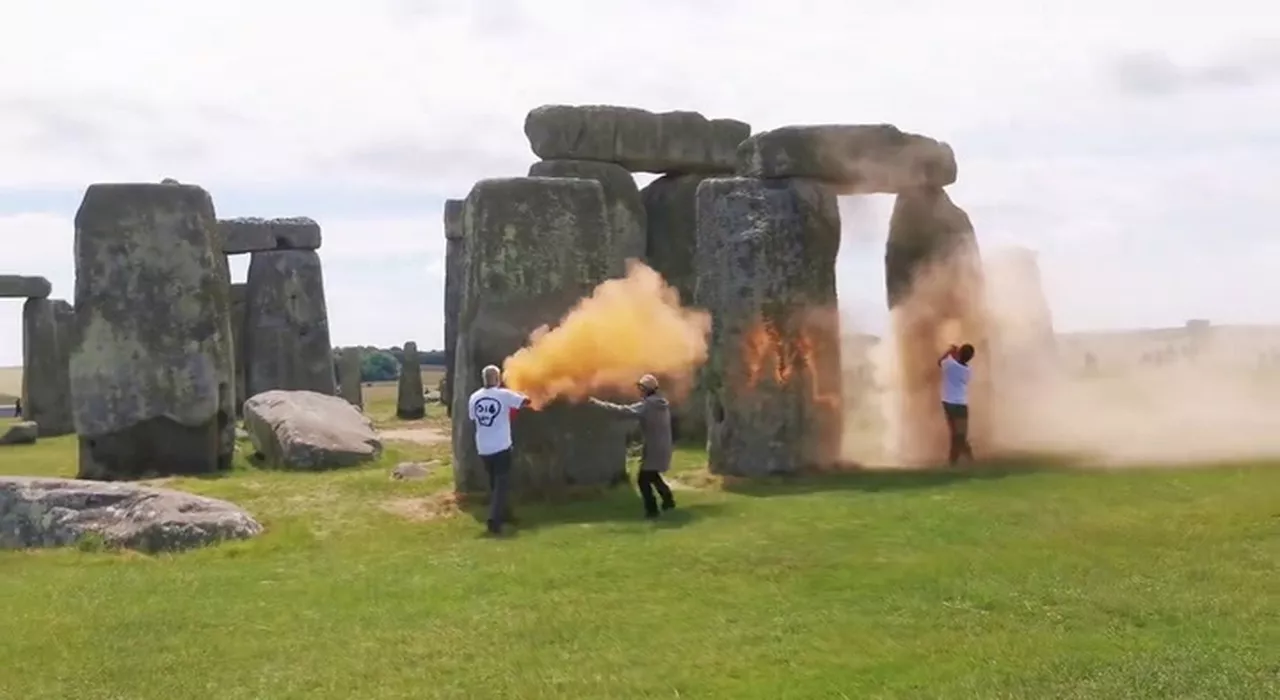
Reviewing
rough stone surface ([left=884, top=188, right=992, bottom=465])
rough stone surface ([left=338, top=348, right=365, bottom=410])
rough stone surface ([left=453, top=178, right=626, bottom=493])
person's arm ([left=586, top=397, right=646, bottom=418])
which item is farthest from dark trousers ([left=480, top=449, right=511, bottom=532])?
rough stone surface ([left=338, top=348, right=365, bottom=410])

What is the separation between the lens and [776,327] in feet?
49.8

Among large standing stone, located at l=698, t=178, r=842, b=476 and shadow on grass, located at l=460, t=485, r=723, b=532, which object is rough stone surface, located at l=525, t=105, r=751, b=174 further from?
shadow on grass, located at l=460, t=485, r=723, b=532

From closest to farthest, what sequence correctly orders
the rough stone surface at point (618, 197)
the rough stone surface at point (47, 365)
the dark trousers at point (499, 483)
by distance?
1. the dark trousers at point (499, 483)
2. the rough stone surface at point (618, 197)
3. the rough stone surface at point (47, 365)

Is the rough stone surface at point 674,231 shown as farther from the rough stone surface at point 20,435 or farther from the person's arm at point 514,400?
the rough stone surface at point 20,435

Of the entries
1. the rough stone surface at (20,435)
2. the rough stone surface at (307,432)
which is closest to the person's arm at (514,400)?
the rough stone surface at (307,432)

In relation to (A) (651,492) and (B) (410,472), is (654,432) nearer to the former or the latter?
(A) (651,492)

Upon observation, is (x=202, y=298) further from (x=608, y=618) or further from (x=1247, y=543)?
(x=1247, y=543)

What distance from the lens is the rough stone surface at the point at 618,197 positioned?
21250 mm

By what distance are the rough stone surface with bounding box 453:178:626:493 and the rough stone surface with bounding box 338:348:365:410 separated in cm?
1856

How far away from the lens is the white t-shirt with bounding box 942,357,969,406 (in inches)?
607

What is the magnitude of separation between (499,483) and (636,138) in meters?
10.7

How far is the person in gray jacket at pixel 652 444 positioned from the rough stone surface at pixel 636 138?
30.8 ft

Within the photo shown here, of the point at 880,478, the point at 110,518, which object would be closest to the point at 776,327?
the point at 880,478

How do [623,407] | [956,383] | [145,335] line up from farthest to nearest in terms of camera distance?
[145,335], [956,383], [623,407]
